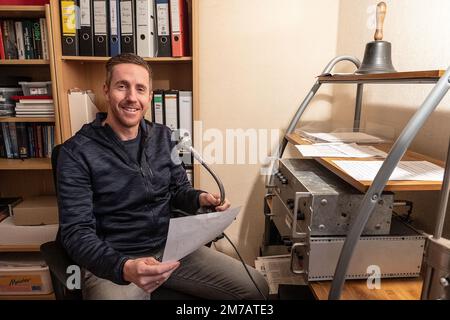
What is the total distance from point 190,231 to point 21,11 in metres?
1.33

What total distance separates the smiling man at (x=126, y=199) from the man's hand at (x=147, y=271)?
4.0 inches

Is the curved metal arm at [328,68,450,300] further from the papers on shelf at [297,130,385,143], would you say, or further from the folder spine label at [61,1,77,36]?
the folder spine label at [61,1,77,36]

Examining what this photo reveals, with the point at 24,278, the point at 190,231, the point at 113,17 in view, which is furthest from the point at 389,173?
the point at 24,278

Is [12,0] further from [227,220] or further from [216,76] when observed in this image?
[227,220]

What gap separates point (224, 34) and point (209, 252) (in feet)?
3.84

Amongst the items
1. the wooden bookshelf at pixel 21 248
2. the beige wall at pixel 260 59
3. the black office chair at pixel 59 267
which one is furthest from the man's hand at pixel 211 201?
the wooden bookshelf at pixel 21 248

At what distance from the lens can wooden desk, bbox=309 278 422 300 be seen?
826 mm

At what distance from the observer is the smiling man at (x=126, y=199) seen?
3.38 ft

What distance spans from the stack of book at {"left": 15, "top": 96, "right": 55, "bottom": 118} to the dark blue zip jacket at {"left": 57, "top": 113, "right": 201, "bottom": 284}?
1.73 feet

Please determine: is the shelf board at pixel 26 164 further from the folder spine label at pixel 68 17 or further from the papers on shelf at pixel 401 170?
the papers on shelf at pixel 401 170

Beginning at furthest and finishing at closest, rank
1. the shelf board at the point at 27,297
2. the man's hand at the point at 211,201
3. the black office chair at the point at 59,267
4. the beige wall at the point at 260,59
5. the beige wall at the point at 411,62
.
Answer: the beige wall at the point at 260,59
the shelf board at the point at 27,297
the man's hand at the point at 211,201
the beige wall at the point at 411,62
the black office chair at the point at 59,267

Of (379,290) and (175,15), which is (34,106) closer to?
(175,15)

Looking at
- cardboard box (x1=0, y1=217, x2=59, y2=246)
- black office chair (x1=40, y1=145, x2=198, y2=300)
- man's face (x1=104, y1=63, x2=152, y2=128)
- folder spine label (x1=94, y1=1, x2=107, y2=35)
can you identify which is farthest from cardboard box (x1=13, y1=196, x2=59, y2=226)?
folder spine label (x1=94, y1=1, x2=107, y2=35)

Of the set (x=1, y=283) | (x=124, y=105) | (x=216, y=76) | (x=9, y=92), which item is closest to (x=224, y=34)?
(x=216, y=76)
